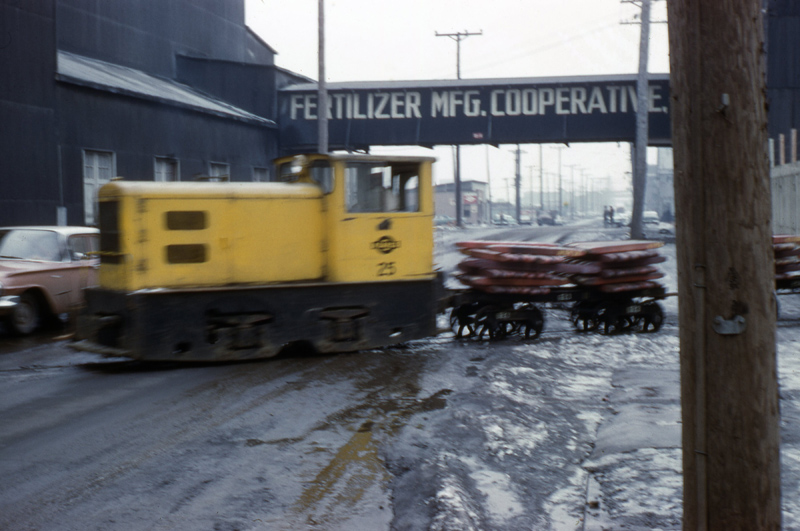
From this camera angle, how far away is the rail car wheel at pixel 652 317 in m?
12.7

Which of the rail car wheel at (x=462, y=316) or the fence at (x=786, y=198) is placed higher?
the fence at (x=786, y=198)

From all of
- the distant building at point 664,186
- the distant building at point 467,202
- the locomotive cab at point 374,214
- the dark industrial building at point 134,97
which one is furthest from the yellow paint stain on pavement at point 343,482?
the distant building at point 467,202

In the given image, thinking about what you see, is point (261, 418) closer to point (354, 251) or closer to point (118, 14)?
point (354, 251)

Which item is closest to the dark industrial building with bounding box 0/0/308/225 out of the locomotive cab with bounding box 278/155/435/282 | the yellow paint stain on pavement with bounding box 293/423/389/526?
the locomotive cab with bounding box 278/155/435/282

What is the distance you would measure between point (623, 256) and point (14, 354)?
8884 millimetres

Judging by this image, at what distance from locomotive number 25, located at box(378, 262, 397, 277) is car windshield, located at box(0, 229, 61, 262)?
5664 millimetres

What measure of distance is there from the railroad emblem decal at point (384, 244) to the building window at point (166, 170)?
16932mm

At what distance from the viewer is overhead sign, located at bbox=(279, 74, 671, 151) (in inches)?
1255

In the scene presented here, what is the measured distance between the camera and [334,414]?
748 cm

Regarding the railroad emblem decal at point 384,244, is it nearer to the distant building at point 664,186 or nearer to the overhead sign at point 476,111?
the overhead sign at point 476,111

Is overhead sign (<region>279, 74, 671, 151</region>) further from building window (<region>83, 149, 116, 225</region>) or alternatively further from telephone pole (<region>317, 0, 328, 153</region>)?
building window (<region>83, 149, 116, 225</region>)

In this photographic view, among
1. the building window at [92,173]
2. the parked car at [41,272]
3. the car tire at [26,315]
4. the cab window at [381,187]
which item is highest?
the building window at [92,173]

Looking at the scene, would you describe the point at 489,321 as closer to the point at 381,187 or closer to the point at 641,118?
the point at 381,187

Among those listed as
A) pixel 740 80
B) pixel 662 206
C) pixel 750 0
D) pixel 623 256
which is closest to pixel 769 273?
pixel 740 80
